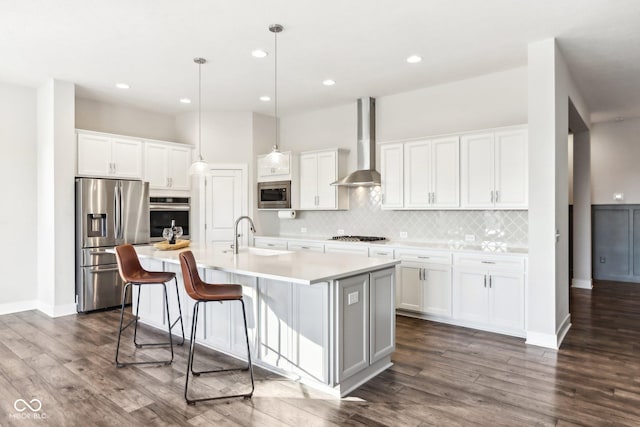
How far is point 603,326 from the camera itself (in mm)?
4492

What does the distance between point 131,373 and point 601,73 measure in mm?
5787

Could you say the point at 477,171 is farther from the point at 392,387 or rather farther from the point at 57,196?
the point at 57,196

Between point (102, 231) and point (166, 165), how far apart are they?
140 cm

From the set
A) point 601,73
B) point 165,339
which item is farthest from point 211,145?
point 601,73

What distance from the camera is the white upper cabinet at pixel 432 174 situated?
15.7 ft

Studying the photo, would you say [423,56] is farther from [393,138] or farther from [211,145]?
[211,145]

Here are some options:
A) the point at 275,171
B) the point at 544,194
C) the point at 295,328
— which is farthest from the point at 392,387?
the point at 275,171

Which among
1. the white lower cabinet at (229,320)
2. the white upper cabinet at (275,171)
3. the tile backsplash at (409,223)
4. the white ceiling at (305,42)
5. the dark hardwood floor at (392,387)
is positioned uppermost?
the white ceiling at (305,42)

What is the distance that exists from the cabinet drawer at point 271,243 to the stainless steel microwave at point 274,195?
0.54 metres

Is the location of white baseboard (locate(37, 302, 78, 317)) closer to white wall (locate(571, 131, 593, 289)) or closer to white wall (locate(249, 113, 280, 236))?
white wall (locate(249, 113, 280, 236))

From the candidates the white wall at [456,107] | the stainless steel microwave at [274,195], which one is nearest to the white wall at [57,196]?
the stainless steel microwave at [274,195]

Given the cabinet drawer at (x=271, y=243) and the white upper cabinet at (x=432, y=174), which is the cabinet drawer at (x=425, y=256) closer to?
the white upper cabinet at (x=432, y=174)

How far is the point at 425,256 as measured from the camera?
467 cm

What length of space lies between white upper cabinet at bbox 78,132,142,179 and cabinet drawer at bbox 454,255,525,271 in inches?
178
